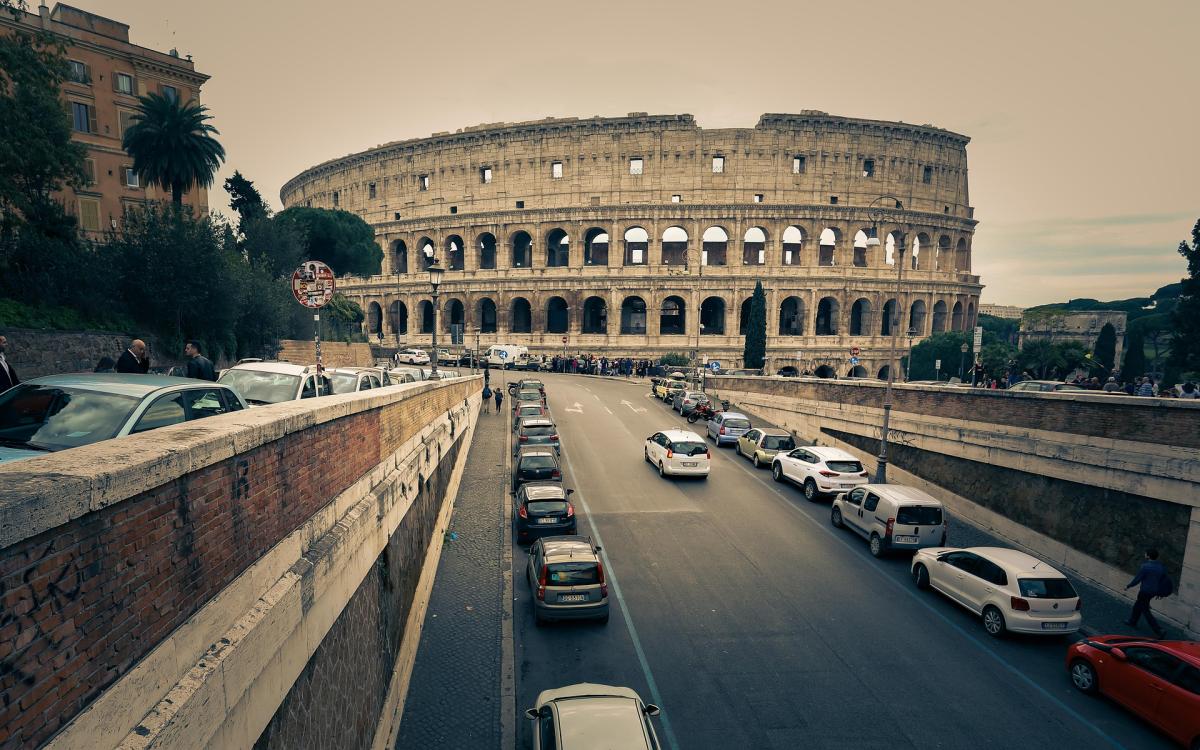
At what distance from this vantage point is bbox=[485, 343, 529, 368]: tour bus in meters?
55.0

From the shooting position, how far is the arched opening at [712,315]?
2491 inches

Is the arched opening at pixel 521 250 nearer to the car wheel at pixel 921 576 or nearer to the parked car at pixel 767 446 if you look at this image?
the parked car at pixel 767 446

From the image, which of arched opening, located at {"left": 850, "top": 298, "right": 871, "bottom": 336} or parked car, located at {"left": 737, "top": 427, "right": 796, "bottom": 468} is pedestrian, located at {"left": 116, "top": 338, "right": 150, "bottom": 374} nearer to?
parked car, located at {"left": 737, "top": 427, "right": 796, "bottom": 468}

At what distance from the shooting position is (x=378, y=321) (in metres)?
70.2

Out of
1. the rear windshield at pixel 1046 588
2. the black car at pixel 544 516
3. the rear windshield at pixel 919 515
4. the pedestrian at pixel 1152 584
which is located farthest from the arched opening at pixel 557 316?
the pedestrian at pixel 1152 584

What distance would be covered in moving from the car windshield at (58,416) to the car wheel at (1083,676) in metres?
14.0

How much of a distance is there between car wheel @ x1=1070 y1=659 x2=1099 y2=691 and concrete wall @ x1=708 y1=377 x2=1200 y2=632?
13.4 ft

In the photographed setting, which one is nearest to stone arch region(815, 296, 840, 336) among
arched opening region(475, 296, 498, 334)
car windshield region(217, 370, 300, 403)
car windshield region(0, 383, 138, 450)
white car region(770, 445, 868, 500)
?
arched opening region(475, 296, 498, 334)

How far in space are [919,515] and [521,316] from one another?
55.7m

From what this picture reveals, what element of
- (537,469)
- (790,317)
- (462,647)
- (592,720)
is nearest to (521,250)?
(790,317)

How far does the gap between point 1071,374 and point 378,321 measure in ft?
238

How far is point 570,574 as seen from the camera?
35.6 feet

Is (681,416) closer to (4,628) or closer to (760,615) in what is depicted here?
(760,615)

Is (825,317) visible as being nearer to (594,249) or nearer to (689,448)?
(594,249)
